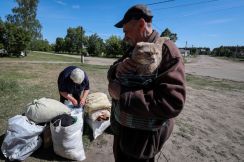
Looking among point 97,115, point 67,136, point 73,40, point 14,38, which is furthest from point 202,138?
point 73,40

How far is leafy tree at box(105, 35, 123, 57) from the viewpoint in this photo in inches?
1785

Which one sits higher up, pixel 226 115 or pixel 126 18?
pixel 126 18

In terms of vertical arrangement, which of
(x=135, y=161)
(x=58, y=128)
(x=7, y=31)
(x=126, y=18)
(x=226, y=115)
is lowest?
(x=226, y=115)

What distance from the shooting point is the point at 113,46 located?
4578 cm

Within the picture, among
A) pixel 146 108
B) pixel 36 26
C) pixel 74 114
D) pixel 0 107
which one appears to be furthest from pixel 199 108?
pixel 36 26

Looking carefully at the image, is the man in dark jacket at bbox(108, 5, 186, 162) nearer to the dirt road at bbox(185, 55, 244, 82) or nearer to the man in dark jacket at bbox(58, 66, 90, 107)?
the man in dark jacket at bbox(58, 66, 90, 107)

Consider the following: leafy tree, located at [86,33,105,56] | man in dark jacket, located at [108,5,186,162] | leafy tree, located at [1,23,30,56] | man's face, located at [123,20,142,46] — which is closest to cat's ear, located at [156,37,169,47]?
man in dark jacket, located at [108,5,186,162]

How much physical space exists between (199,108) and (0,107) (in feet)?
17.8

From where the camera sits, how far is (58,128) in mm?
3211

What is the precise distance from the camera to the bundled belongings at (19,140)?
3.20 m

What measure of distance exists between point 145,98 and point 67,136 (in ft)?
7.17

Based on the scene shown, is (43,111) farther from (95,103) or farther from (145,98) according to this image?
(145,98)

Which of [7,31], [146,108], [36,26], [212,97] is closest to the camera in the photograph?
[146,108]

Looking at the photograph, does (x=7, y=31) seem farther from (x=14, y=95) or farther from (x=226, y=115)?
(x=226, y=115)
